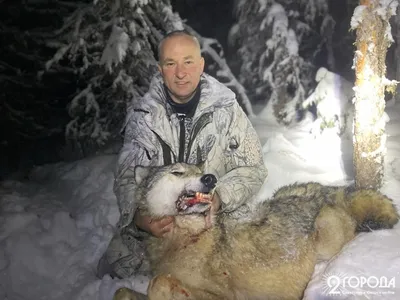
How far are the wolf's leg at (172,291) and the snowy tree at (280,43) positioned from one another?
8530 millimetres

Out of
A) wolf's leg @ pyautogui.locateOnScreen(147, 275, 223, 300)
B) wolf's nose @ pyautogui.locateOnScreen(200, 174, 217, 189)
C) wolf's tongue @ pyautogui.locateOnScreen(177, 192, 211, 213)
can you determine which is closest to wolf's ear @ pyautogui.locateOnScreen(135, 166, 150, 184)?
wolf's tongue @ pyautogui.locateOnScreen(177, 192, 211, 213)

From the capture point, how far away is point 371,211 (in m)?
3.20

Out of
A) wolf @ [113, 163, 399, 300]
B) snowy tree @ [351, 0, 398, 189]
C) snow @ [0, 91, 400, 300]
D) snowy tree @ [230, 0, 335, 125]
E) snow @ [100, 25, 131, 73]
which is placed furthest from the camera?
snowy tree @ [230, 0, 335, 125]

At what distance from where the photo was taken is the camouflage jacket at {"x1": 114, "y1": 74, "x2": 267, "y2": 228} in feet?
13.3

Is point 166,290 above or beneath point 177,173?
beneath

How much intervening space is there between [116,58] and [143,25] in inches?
40.9

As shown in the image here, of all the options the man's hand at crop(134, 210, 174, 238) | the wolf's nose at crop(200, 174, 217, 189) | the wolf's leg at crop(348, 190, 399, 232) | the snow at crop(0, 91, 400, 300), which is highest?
the wolf's nose at crop(200, 174, 217, 189)

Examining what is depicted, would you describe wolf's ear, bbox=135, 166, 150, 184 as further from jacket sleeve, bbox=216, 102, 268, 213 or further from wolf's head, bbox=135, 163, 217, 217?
jacket sleeve, bbox=216, 102, 268, 213

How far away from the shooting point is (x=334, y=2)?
54.1ft

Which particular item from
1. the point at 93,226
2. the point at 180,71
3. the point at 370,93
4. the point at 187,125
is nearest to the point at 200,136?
the point at 187,125

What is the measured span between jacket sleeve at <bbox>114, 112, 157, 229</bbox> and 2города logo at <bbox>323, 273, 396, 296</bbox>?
1794mm

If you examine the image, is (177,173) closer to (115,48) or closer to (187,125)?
(187,125)

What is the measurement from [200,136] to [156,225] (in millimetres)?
1381

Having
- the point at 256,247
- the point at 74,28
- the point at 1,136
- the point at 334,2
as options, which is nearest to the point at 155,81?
the point at 256,247
